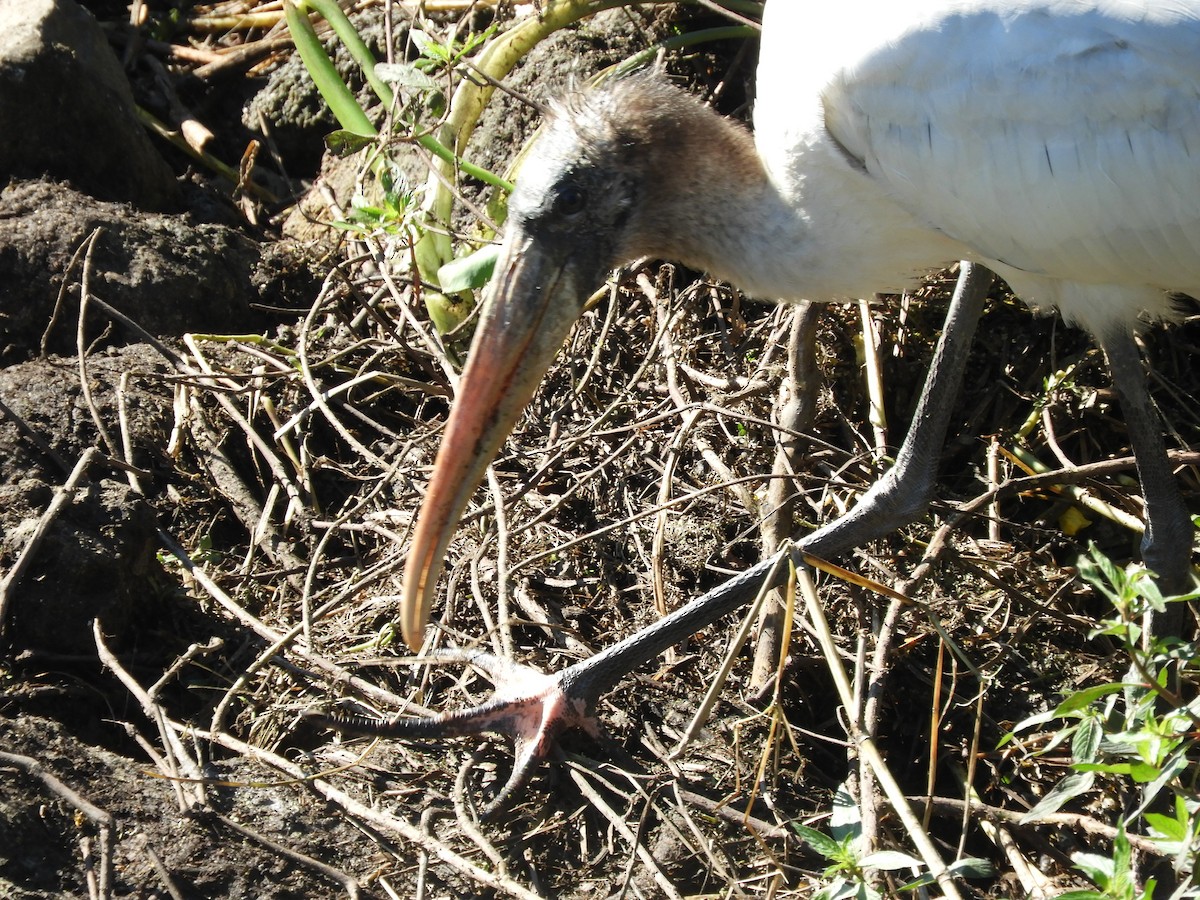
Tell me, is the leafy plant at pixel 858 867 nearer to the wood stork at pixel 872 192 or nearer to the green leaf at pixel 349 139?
the wood stork at pixel 872 192

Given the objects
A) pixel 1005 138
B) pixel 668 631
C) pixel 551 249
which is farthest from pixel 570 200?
pixel 668 631

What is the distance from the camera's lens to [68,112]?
430cm

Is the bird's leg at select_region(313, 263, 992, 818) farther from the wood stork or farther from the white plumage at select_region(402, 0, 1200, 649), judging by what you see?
the white plumage at select_region(402, 0, 1200, 649)

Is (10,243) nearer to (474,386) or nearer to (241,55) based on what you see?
(241,55)

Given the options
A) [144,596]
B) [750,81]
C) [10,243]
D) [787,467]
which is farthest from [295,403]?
[750,81]

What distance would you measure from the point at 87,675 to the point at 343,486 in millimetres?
954

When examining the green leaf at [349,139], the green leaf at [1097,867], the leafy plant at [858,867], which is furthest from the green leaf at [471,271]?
the green leaf at [1097,867]

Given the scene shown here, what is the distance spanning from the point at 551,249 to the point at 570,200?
113mm

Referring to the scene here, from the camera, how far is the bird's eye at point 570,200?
2768mm

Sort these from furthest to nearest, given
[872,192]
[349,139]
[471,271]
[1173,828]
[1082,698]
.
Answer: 1. [349,139]
2. [471,271]
3. [872,192]
4. [1082,698]
5. [1173,828]

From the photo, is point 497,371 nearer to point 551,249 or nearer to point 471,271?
point 551,249

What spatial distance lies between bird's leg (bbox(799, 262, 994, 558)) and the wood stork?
28 centimetres

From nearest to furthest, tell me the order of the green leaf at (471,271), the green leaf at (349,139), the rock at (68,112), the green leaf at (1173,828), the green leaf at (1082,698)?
the green leaf at (1173,828) → the green leaf at (1082,698) → the green leaf at (471,271) → the green leaf at (349,139) → the rock at (68,112)

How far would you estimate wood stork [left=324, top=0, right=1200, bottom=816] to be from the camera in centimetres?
253
